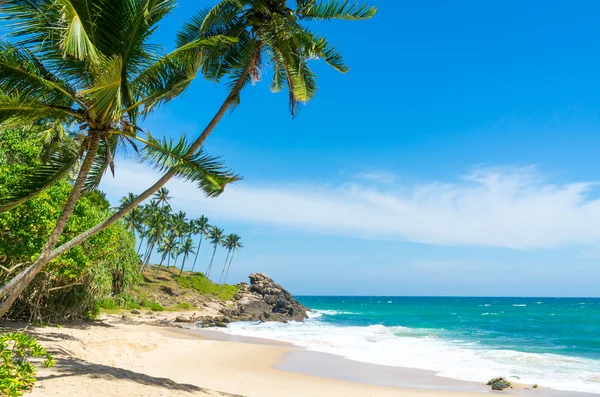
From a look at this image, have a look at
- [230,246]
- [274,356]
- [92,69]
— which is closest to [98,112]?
[92,69]

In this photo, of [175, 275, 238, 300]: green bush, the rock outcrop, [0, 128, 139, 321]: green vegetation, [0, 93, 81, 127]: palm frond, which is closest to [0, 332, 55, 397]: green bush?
[0, 128, 139, 321]: green vegetation

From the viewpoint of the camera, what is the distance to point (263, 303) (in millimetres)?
56938

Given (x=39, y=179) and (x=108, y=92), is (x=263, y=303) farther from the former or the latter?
(x=108, y=92)

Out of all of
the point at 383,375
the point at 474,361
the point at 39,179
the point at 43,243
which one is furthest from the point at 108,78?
the point at 474,361

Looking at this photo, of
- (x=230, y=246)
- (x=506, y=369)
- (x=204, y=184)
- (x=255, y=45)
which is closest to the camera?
(x=204, y=184)

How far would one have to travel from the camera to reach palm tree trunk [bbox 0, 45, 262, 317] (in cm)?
713

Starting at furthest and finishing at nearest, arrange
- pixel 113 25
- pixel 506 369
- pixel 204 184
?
1. pixel 506 369
2. pixel 204 184
3. pixel 113 25

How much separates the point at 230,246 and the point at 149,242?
25328mm

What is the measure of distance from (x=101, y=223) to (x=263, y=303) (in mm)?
50708

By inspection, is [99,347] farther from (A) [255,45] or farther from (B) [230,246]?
(B) [230,246]

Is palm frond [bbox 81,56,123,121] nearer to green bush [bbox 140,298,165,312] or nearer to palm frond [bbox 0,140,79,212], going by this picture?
palm frond [bbox 0,140,79,212]

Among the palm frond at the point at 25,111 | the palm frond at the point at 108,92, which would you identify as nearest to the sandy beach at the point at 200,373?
the palm frond at the point at 25,111

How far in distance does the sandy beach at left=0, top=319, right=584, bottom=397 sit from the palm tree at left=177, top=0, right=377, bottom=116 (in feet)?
20.6

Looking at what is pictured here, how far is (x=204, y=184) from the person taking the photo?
8188 mm
